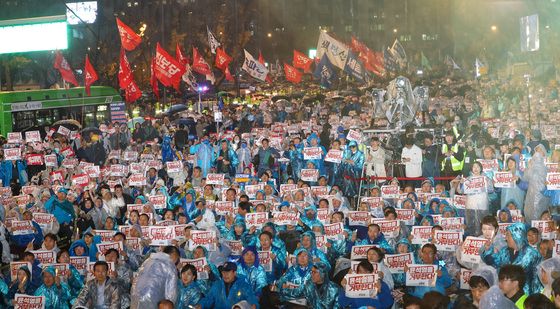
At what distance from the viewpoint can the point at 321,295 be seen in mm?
8953

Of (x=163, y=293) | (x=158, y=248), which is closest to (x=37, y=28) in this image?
(x=158, y=248)

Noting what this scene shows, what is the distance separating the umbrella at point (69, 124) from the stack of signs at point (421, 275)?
21.5 meters

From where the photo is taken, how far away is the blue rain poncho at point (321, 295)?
887 centimetres

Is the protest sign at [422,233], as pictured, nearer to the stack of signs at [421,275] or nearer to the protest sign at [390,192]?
the stack of signs at [421,275]

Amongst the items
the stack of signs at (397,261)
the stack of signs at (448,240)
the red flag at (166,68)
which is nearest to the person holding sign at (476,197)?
the stack of signs at (448,240)

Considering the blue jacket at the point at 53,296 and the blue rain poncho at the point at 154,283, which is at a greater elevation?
the blue rain poncho at the point at 154,283

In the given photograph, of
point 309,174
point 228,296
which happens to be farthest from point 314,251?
point 309,174

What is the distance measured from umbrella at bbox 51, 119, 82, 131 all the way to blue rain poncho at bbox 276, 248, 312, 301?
20.7m

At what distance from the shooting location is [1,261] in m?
12.6

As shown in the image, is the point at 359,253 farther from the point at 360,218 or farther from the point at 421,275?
the point at 360,218

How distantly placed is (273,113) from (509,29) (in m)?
65.3

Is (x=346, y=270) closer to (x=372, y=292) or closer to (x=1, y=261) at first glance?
(x=372, y=292)

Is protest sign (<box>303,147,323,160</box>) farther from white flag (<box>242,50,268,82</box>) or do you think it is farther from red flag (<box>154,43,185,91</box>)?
white flag (<box>242,50,268,82</box>)

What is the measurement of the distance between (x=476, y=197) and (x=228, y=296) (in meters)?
5.27
